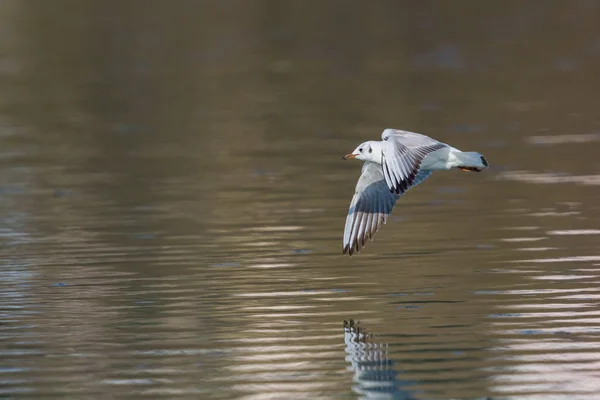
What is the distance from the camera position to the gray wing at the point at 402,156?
12977 mm

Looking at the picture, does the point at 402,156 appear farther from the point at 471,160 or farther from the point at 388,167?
the point at 471,160

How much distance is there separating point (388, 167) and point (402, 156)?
180 millimetres

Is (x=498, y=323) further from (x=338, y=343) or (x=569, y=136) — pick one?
(x=569, y=136)

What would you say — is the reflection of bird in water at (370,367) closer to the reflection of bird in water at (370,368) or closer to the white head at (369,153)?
the reflection of bird in water at (370,368)

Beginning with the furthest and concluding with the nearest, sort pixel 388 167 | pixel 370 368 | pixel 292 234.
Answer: pixel 292 234 < pixel 388 167 < pixel 370 368

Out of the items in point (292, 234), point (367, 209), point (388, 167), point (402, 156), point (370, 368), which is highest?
point (402, 156)

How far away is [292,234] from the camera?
16.0 m

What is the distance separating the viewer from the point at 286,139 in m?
24.1

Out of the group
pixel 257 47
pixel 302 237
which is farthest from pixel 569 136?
pixel 257 47

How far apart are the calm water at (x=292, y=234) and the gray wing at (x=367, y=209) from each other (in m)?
0.32

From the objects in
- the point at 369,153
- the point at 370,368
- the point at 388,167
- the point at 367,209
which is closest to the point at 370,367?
the point at 370,368

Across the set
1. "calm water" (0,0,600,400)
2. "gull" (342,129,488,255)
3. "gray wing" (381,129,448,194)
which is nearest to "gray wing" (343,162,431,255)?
"gull" (342,129,488,255)

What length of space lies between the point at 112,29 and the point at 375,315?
114 ft

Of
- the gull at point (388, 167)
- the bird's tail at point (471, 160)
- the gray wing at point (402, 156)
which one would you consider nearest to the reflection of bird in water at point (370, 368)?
the gray wing at point (402, 156)
